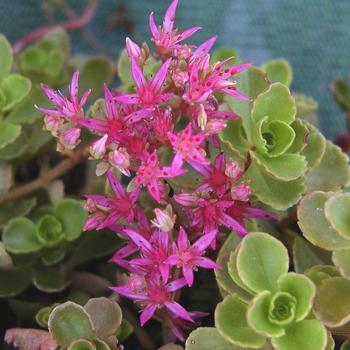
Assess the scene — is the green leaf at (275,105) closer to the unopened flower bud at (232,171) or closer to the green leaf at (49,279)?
the unopened flower bud at (232,171)

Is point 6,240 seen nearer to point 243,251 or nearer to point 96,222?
point 96,222

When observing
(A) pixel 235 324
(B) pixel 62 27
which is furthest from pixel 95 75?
(A) pixel 235 324

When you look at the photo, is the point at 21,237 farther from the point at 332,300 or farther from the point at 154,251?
the point at 332,300

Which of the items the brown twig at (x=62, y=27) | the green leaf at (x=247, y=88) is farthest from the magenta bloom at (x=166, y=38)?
the brown twig at (x=62, y=27)

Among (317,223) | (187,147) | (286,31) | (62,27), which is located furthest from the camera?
(286,31)

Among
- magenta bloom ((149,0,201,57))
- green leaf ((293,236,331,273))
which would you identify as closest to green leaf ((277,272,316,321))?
green leaf ((293,236,331,273))

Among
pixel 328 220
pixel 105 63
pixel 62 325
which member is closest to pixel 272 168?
pixel 328 220
